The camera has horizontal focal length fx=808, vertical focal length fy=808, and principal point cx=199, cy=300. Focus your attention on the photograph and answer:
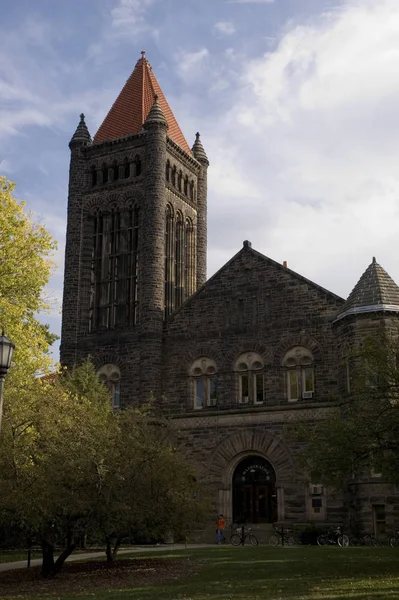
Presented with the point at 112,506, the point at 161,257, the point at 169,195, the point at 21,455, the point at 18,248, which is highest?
the point at 169,195

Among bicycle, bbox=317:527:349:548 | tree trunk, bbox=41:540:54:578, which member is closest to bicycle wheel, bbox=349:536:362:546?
bicycle, bbox=317:527:349:548

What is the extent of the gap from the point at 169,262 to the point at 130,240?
2780mm

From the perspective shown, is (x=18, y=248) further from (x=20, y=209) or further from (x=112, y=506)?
(x=112, y=506)

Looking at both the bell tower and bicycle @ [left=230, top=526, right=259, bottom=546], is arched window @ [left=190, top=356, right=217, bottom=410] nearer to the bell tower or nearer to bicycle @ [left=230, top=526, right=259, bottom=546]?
the bell tower

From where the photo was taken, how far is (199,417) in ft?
139

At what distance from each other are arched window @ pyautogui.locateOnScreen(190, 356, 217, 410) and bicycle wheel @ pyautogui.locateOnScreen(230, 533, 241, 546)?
23.6 feet

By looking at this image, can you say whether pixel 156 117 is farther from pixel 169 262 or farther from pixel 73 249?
pixel 73 249

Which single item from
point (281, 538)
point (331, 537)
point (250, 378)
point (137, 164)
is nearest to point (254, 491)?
point (281, 538)

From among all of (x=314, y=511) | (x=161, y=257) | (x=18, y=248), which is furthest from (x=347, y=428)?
(x=161, y=257)

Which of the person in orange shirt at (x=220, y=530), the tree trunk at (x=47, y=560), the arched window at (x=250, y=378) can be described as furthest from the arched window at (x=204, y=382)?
the tree trunk at (x=47, y=560)

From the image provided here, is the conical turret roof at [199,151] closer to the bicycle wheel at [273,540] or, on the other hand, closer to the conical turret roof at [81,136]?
the conical turret roof at [81,136]

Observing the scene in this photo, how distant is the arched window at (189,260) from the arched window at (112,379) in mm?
7899

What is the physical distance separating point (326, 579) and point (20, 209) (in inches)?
668

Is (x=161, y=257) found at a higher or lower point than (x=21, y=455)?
higher
